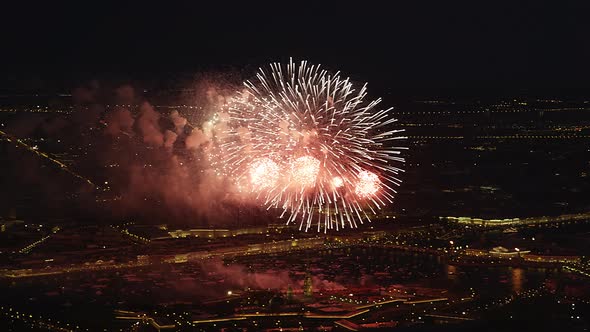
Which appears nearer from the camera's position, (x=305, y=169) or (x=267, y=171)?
(x=305, y=169)

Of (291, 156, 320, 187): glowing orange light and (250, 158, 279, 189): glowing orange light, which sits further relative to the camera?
(250, 158, 279, 189): glowing orange light

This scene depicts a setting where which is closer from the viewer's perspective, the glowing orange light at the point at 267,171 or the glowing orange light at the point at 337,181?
the glowing orange light at the point at 267,171

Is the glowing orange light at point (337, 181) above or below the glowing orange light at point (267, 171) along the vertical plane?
below

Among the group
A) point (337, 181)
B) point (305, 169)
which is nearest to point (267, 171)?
point (305, 169)

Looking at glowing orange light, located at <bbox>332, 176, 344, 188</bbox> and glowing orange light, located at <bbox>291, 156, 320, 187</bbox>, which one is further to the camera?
glowing orange light, located at <bbox>332, 176, 344, 188</bbox>

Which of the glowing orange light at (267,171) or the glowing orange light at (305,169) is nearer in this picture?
the glowing orange light at (305,169)

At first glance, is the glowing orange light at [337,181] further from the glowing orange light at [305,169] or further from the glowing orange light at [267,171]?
the glowing orange light at [267,171]

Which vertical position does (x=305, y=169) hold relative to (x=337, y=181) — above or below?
above

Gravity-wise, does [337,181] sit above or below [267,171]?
below

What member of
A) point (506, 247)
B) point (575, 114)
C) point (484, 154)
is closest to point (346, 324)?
point (506, 247)

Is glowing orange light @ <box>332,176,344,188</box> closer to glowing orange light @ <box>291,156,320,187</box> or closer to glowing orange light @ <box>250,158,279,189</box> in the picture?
glowing orange light @ <box>291,156,320,187</box>

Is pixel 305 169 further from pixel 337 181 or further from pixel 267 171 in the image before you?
pixel 337 181

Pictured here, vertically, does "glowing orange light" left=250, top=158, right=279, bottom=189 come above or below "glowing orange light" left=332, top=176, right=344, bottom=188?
above
